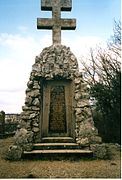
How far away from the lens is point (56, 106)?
8.78 metres

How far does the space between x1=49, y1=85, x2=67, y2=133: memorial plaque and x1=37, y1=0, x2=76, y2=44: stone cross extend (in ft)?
5.96

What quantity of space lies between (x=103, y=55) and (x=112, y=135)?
5806 millimetres

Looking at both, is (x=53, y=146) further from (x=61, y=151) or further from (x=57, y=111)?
(x=57, y=111)

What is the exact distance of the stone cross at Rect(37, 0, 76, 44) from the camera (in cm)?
936

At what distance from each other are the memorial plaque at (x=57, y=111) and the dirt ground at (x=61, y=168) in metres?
1.55

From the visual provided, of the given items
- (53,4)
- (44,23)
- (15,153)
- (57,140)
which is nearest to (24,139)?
(15,153)

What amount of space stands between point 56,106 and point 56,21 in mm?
3055

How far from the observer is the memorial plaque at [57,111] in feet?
28.4

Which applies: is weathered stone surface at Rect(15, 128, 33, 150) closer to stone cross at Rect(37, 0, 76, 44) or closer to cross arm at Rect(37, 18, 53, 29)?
stone cross at Rect(37, 0, 76, 44)

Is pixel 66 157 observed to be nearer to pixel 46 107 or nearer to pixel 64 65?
pixel 46 107

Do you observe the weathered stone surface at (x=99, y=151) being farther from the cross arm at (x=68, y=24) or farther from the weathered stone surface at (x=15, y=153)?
the cross arm at (x=68, y=24)

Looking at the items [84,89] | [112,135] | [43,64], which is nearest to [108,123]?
[112,135]

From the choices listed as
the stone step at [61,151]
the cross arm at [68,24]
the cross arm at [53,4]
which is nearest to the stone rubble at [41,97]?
the stone step at [61,151]

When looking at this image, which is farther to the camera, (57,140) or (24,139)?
(57,140)
